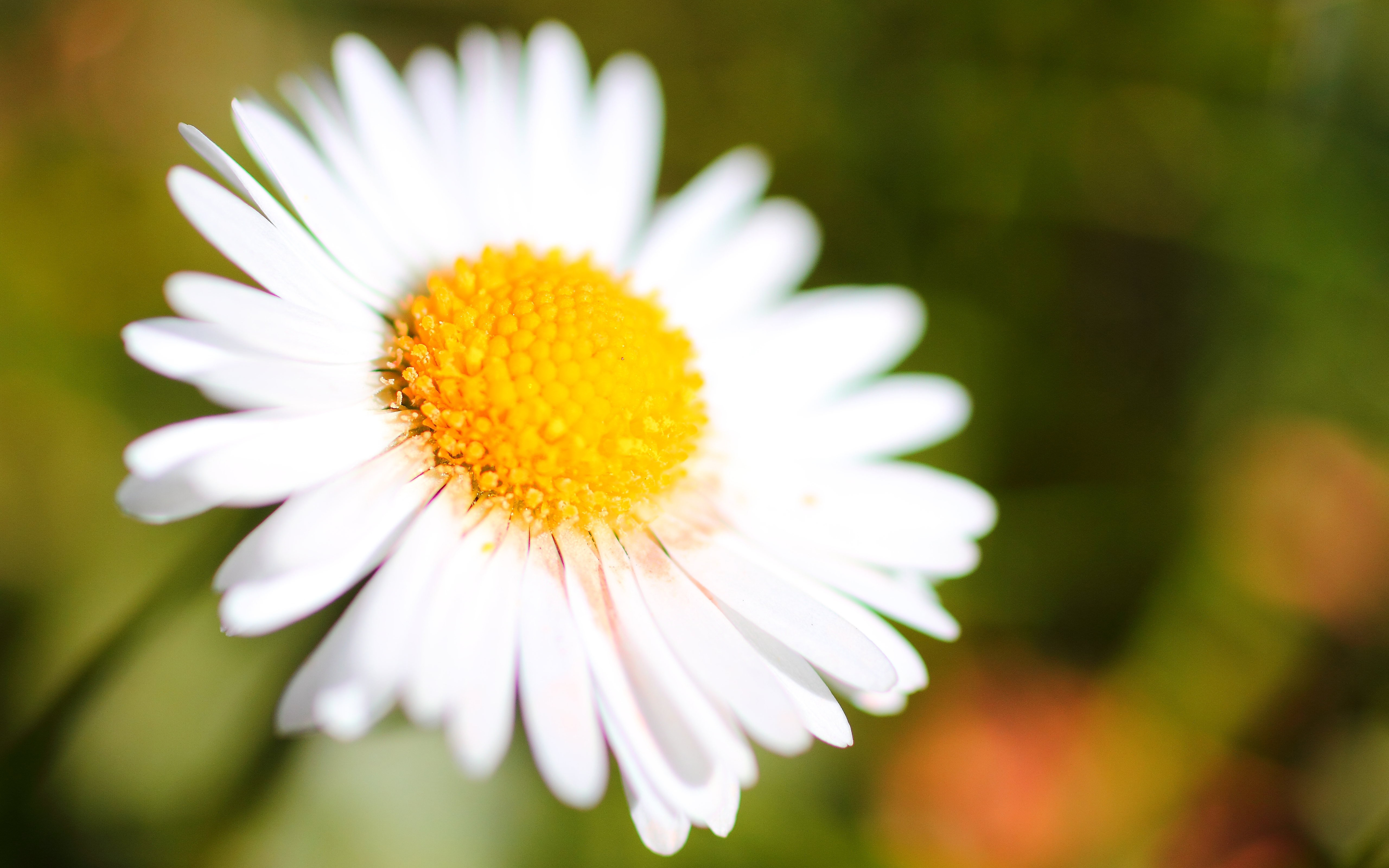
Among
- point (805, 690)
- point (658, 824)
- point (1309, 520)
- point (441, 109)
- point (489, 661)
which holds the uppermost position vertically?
point (441, 109)

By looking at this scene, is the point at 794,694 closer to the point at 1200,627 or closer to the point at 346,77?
the point at 346,77

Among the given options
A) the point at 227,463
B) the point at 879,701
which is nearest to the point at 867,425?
the point at 879,701

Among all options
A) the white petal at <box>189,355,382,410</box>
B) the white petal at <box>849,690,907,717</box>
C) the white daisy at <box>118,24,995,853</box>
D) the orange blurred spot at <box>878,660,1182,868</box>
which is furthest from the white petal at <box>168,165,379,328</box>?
the orange blurred spot at <box>878,660,1182,868</box>

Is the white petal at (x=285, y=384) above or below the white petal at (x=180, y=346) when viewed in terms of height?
below

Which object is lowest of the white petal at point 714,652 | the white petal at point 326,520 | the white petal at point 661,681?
the white petal at point 661,681

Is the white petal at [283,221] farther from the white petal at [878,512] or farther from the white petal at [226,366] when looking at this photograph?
the white petal at [878,512]

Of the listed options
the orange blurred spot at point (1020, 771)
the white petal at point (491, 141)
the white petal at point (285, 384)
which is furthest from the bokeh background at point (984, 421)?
the white petal at point (491, 141)

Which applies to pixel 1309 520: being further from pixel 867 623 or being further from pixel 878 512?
pixel 867 623

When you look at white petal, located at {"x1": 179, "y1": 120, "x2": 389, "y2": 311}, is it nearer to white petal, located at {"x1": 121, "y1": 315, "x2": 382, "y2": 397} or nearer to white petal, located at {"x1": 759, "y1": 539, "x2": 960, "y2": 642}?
white petal, located at {"x1": 121, "y1": 315, "x2": 382, "y2": 397}

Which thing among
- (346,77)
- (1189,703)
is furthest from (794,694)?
(1189,703)
